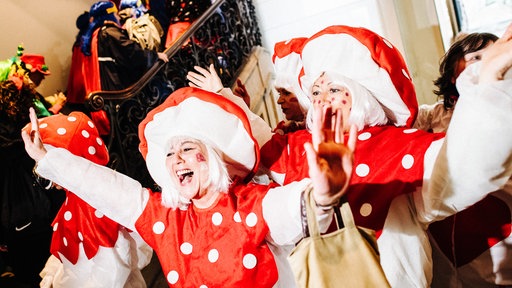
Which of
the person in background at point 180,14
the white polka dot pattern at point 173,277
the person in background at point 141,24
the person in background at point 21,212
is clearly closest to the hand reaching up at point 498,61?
the white polka dot pattern at point 173,277

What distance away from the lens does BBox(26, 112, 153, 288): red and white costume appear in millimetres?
1951

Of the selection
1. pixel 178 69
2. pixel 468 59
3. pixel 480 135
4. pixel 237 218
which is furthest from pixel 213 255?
pixel 178 69

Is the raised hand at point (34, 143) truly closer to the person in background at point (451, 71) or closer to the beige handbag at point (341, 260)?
the beige handbag at point (341, 260)

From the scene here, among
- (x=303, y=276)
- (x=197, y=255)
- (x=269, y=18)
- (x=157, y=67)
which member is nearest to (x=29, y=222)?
(x=157, y=67)

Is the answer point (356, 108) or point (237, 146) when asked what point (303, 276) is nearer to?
point (237, 146)

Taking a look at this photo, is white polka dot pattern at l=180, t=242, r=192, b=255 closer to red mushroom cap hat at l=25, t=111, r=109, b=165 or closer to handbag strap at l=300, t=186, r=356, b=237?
handbag strap at l=300, t=186, r=356, b=237

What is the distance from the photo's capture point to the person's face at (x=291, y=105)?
2.28 metres

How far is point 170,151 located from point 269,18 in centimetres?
379

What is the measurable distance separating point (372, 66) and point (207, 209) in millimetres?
923

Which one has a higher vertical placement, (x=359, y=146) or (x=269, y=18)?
(x=269, y=18)

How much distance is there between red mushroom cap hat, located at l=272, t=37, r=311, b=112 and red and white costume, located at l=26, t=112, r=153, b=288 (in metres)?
1.15

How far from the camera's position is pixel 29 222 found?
2684 mm

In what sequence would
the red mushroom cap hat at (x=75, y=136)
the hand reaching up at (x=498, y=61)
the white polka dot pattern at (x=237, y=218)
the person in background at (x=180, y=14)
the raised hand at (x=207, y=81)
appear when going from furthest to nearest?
the person in background at (x=180, y=14)
the raised hand at (x=207, y=81)
the red mushroom cap hat at (x=75, y=136)
the white polka dot pattern at (x=237, y=218)
the hand reaching up at (x=498, y=61)

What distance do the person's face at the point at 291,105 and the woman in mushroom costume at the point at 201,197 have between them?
741 millimetres
